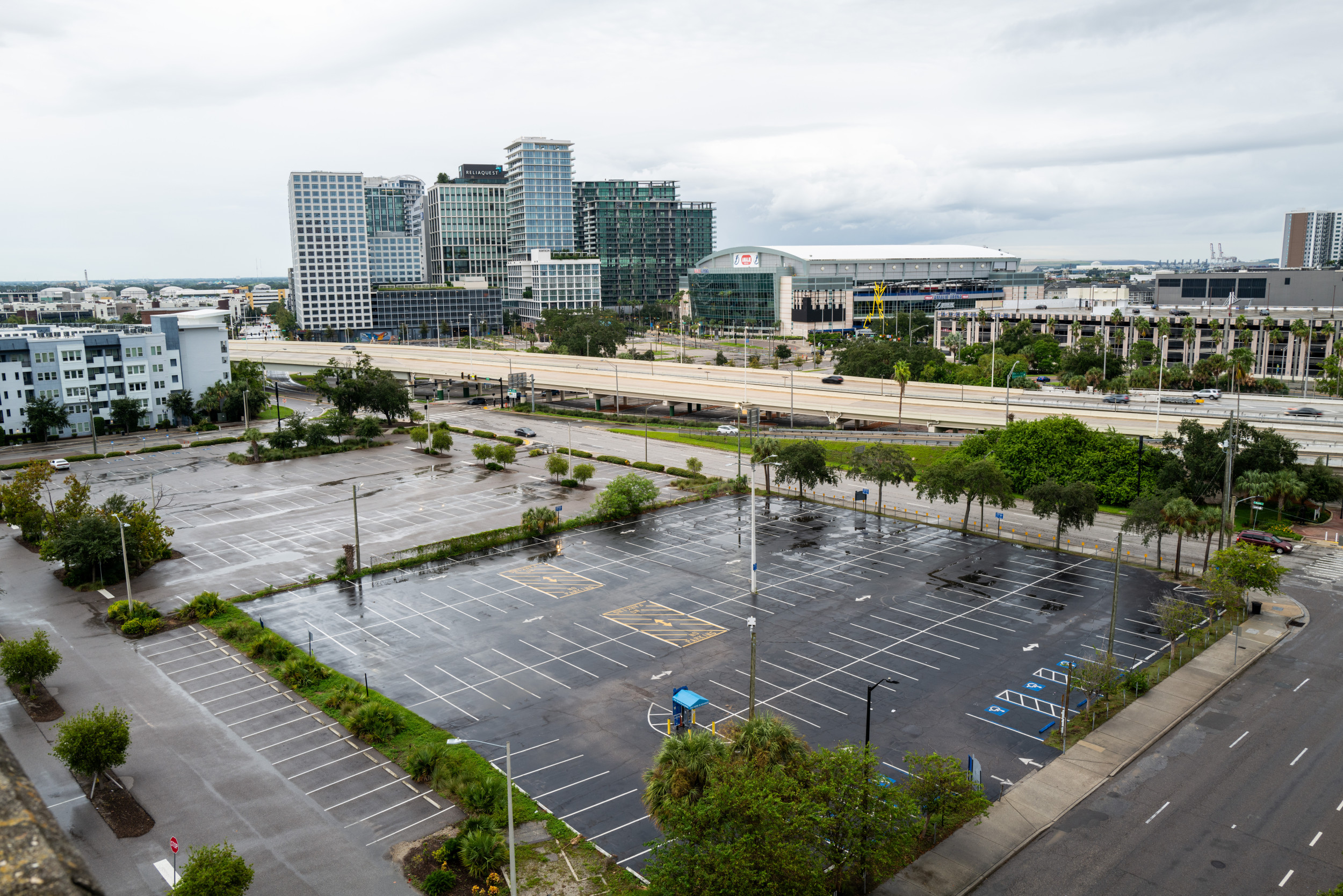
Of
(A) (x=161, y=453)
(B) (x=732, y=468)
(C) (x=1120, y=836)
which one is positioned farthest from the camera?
(A) (x=161, y=453)

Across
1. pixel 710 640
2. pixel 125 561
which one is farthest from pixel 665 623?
pixel 125 561

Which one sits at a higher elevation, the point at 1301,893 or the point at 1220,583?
the point at 1220,583

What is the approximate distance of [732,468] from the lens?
8706 centimetres

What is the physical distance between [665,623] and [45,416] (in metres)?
89.4

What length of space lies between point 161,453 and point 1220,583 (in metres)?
100

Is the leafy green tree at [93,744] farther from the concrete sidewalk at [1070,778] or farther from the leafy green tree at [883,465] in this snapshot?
the leafy green tree at [883,465]

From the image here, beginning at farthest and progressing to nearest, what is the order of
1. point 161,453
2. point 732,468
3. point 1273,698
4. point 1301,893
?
1. point 161,453
2. point 732,468
3. point 1273,698
4. point 1301,893

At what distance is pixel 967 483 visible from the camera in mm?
63188

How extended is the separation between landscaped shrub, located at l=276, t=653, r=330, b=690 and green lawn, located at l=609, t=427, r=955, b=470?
45.0 meters

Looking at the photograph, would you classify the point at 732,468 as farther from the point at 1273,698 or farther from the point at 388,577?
the point at 1273,698

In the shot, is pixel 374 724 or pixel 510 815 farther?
pixel 374 724

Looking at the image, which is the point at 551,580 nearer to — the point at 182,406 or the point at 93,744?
the point at 93,744

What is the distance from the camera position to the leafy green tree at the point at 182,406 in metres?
112

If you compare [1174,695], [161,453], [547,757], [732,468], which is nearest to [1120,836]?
[1174,695]
